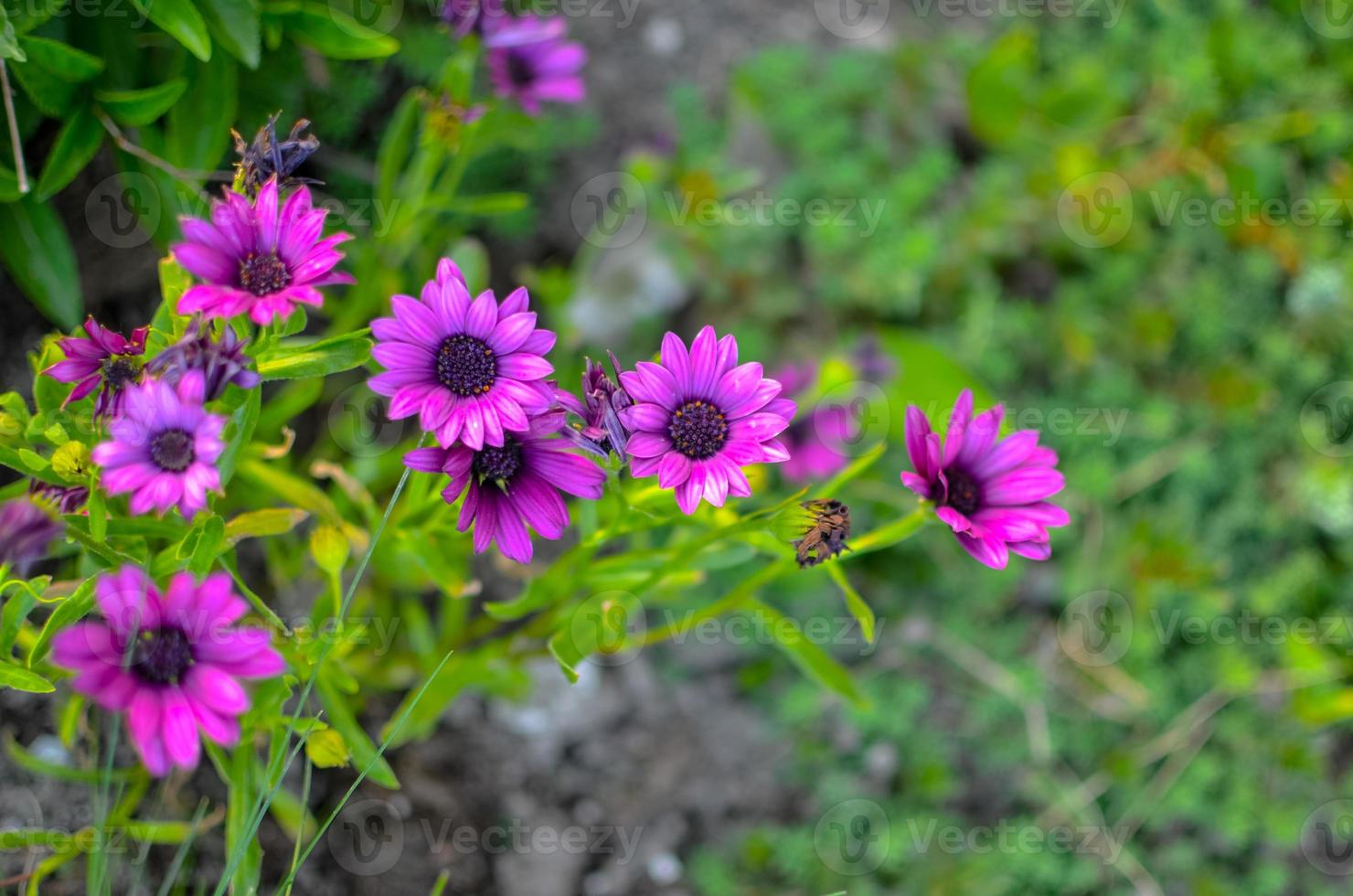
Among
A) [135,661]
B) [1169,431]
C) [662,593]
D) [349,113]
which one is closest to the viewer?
[135,661]

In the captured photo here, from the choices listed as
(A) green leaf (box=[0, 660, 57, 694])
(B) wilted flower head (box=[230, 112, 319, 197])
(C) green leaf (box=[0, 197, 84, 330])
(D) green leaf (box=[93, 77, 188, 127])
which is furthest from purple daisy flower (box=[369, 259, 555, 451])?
(C) green leaf (box=[0, 197, 84, 330])

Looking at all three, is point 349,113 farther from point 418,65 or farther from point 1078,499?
point 1078,499

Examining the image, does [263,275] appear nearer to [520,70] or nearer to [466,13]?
[466,13]

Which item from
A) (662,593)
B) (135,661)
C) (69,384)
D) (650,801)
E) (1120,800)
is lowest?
(1120,800)

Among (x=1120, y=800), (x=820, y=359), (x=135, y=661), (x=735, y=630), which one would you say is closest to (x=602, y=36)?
(x=820, y=359)

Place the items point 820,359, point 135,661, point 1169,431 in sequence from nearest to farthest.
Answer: point 135,661 → point 820,359 → point 1169,431

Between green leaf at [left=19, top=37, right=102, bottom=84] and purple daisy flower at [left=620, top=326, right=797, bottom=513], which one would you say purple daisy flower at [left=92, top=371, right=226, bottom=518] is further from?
green leaf at [left=19, top=37, right=102, bottom=84]

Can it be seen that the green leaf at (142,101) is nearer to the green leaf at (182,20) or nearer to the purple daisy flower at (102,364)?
the green leaf at (182,20)
